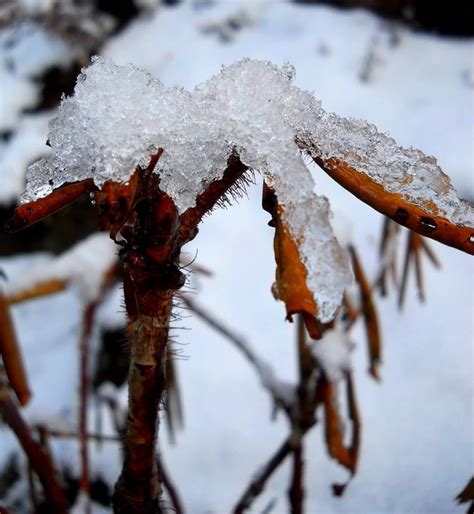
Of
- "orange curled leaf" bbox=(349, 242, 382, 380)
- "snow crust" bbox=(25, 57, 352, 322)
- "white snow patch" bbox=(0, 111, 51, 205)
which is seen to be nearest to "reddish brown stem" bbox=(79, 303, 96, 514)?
"orange curled leaf" bbox=(349, 242, 382, 380)

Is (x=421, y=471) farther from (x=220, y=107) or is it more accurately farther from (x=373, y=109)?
(x=373, y=109)

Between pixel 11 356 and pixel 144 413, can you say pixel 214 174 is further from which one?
pixel 11 356

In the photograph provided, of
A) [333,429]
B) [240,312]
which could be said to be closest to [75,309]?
[240,312]

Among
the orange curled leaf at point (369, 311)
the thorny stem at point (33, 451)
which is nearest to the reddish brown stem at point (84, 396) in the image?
the thorny stem at point (33, 451)

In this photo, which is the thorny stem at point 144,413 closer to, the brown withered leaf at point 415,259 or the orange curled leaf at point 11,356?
the orange curled leaf at point 11,356

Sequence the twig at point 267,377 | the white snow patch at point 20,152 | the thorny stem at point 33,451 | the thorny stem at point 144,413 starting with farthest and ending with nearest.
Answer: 1. the white snow patch at point 20,152
2. the twig at point 267,377
3. the thorny stem at point 33,451
4. the thorny stem at point 144,413

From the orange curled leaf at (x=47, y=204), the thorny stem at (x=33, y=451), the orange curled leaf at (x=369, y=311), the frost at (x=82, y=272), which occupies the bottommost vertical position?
the thorny stem at (x=33, y=451)

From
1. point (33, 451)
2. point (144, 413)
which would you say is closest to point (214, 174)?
point (144, 413)
